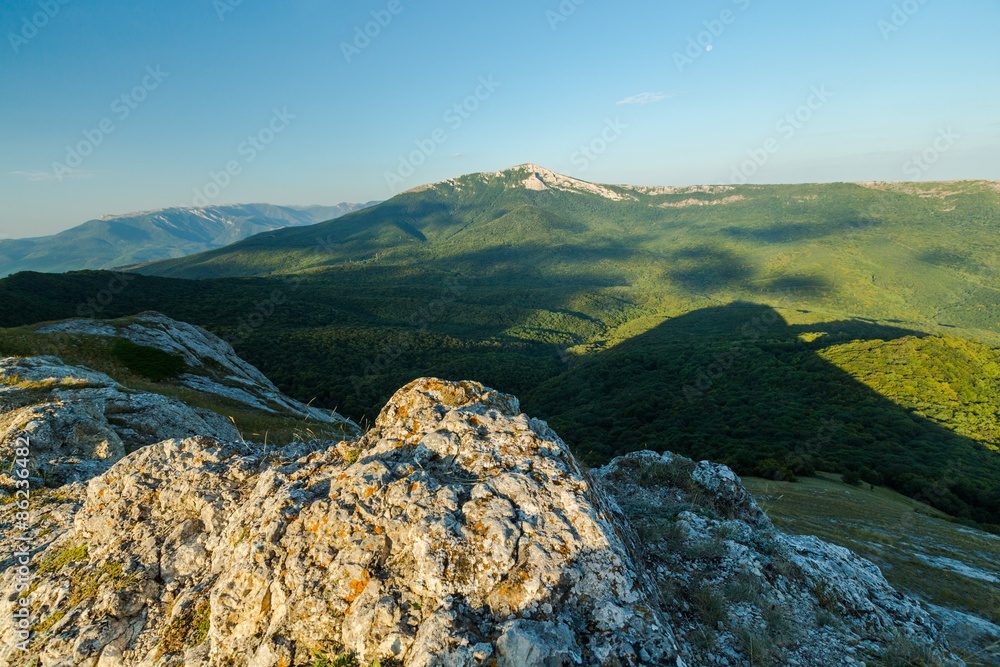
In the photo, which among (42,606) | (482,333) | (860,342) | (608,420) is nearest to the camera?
(42,606)

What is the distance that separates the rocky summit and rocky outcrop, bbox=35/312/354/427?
28.3 meters

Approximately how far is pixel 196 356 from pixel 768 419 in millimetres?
71001

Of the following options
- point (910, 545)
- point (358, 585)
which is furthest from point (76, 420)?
point (910, 545)

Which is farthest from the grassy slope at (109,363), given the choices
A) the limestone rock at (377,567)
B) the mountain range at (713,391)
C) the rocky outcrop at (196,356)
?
the limestone rock at (377,567)

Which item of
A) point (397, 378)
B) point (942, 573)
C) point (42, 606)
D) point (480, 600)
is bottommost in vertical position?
point (397, 378)

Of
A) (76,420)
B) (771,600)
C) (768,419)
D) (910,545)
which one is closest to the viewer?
(771,600)

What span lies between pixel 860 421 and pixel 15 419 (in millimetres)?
76573

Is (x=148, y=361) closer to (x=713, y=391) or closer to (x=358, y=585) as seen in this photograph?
(x=358, y=585)

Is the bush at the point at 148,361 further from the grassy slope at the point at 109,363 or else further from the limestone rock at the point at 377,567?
the limestone rock at the point at 377,567

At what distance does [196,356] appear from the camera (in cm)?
4362

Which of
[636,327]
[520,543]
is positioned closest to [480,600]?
[520,543]

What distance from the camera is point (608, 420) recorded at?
2785 inches

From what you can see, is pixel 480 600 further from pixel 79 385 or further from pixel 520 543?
pixel 79 385

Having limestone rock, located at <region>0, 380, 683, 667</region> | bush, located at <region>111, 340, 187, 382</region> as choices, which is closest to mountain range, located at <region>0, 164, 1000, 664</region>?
bush, located at <region>111, 340, 187, 382</region>
